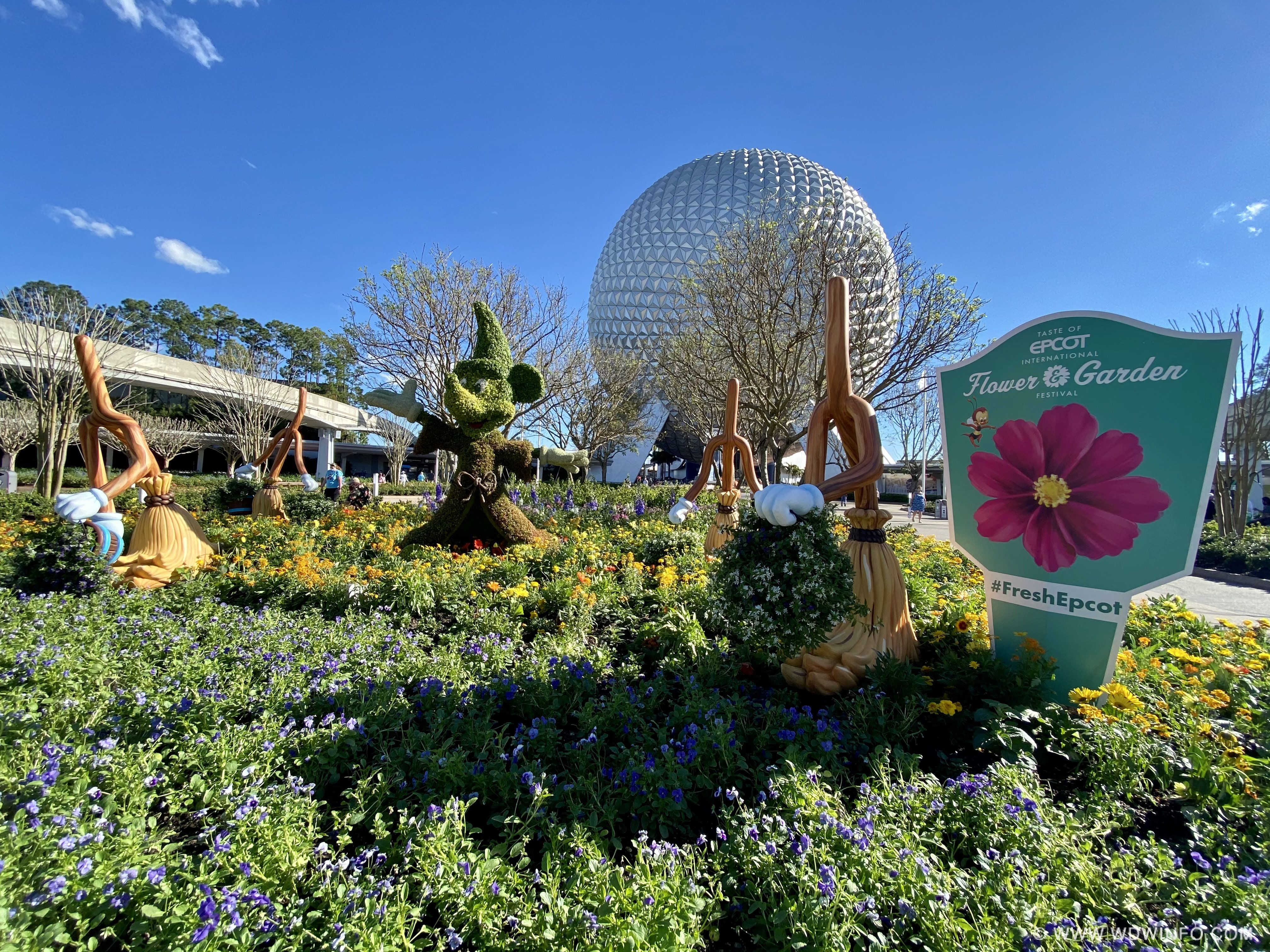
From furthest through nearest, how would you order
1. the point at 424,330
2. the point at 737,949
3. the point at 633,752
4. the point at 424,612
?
the point at 424,330 → the point at 424,612 → the point at 633,752 → the point at 737,949

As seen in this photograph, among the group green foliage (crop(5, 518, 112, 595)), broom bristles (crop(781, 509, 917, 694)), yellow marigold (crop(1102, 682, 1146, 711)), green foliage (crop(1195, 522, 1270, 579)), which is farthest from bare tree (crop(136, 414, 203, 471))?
green foliage (crop(1195, 522, 1270, 579))

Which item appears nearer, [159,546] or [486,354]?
[159,546]

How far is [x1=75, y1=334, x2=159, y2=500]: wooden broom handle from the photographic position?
5.77 m

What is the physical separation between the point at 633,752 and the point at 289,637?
2.82 metres

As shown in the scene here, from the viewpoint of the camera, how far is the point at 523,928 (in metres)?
1.65

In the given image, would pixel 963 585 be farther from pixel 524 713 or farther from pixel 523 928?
pixel 523 928

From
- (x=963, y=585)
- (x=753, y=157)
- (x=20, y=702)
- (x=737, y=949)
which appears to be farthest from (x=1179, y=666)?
(x=753, y=157)

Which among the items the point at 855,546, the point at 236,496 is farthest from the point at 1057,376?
the point at 236,496

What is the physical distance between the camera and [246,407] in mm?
20094

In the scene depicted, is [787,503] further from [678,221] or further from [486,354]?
[678,221]

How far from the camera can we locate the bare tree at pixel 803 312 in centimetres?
1133

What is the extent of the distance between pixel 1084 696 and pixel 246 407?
2452 centimetres

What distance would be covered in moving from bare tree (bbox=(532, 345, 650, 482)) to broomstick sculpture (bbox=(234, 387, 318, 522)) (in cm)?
888

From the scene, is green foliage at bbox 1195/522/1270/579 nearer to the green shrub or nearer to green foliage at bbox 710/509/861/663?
green foliage at bbox 710/509/861/663
